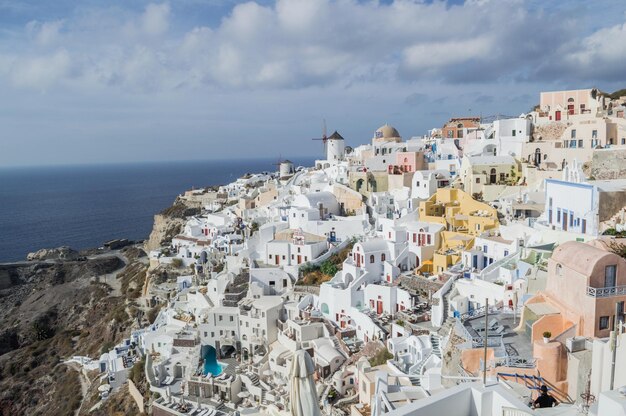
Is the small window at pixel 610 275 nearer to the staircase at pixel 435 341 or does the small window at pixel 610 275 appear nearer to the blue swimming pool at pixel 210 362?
the staircase at pixel 435 341

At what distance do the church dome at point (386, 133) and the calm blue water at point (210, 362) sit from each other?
28809mm

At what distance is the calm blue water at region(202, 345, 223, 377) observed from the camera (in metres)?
25.6

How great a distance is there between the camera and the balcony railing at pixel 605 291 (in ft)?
36.1

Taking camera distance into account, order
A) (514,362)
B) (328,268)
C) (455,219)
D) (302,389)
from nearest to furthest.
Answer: (302,389), (514,362), (455,219), (328,268)

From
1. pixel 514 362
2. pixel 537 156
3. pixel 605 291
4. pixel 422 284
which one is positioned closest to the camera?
pixel 514 362

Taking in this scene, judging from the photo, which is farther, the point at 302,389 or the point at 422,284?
the point at 422,284

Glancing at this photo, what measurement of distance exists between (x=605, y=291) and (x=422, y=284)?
12768 millimetres

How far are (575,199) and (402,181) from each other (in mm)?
15959

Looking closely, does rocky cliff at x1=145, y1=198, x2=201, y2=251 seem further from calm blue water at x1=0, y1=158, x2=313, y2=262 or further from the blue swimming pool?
the blue swimming pool

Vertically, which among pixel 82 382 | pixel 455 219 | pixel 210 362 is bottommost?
pixel 82 382

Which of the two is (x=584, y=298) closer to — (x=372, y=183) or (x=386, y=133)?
(x=372, y=183)

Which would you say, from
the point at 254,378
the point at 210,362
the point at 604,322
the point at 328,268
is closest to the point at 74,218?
the point at 210,362

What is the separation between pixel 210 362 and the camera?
2680 cm

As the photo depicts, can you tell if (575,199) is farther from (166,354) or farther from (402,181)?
(166,354)
